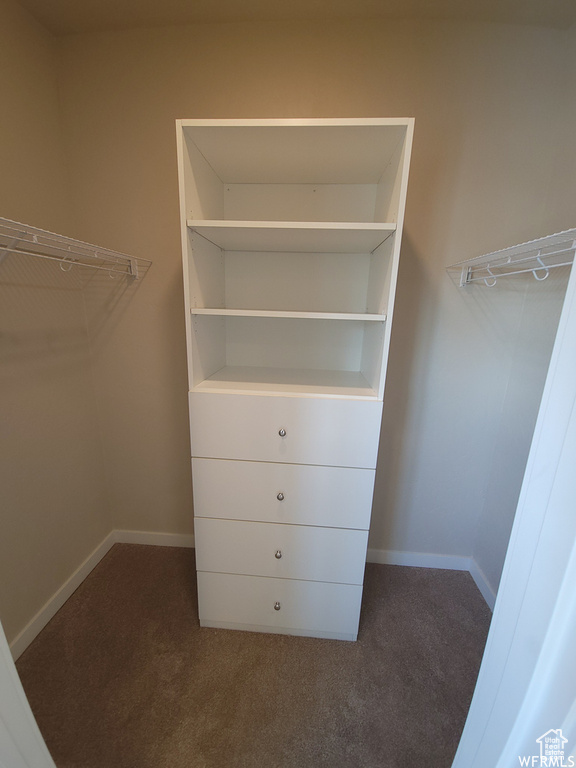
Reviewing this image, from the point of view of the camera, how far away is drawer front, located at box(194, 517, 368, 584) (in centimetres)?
128

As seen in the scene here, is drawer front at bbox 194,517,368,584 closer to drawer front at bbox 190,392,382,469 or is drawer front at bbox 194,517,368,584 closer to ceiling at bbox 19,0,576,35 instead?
drawer front at bbox 190,392,382,469

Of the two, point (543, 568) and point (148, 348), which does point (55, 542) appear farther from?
point (543, 568)

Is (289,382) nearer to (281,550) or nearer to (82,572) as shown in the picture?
(281,550)

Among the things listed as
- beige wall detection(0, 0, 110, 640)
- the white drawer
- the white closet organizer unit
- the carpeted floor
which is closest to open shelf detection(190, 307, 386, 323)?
the white closet organizer unit

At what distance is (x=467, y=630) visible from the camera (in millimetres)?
1474

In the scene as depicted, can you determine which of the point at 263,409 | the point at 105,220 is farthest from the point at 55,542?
the point at 105,220

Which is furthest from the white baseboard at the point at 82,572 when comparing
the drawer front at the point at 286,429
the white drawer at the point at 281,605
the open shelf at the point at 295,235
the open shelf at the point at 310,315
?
the open shelf at the point at 295,235

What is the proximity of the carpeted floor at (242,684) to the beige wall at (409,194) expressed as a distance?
1.02ft

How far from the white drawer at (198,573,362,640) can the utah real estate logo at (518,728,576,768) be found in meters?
0.86

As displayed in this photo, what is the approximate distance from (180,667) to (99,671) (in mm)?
324

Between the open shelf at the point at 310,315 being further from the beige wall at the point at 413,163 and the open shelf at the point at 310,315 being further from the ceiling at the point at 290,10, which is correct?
the ceiling at the point at 290,10

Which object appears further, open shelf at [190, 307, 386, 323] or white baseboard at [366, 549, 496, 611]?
white baseboard at [366, 549, 496, 611]

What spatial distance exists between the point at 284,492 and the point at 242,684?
30.9 inches

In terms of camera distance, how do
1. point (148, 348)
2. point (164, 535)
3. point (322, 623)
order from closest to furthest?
point (322, 623), point (148, 348), point (164, 535)
